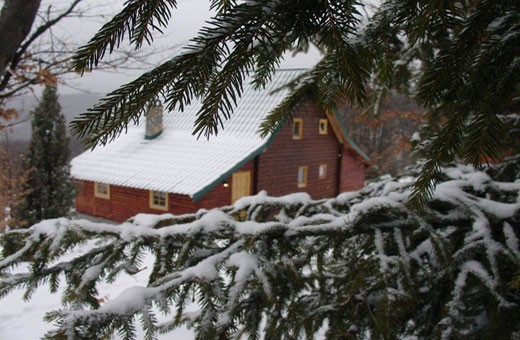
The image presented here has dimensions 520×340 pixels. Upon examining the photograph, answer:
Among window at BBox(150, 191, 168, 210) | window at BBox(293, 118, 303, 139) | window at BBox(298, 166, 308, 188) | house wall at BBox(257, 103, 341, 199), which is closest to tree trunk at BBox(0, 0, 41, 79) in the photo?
window at BBox(150, 191, 168, 210)

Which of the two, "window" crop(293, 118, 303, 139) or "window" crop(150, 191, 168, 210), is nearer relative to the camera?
"window" crop(150, 191, 168, 210)

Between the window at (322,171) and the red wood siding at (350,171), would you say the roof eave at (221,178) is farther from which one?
the red wood siding at (350,171)

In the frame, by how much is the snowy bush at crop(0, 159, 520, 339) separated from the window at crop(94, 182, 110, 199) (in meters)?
15.7

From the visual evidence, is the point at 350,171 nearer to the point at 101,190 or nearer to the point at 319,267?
the point at 101,190

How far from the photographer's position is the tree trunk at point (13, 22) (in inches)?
97.0

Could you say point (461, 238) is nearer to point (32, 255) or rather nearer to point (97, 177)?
point (32, 255)

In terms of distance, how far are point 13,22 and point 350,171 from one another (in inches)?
793

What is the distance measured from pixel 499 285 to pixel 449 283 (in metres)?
0.26

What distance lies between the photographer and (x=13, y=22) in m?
2.47

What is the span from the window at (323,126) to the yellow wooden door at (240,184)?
514 centimetres

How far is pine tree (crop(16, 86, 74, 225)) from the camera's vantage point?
43.2 feet

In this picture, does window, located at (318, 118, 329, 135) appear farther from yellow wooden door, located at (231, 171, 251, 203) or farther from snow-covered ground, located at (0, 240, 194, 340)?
snow-covered ground, located at (0, 240, 194, 340)

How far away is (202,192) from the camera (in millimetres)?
12484

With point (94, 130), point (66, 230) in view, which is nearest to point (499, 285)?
point (94, 130)
